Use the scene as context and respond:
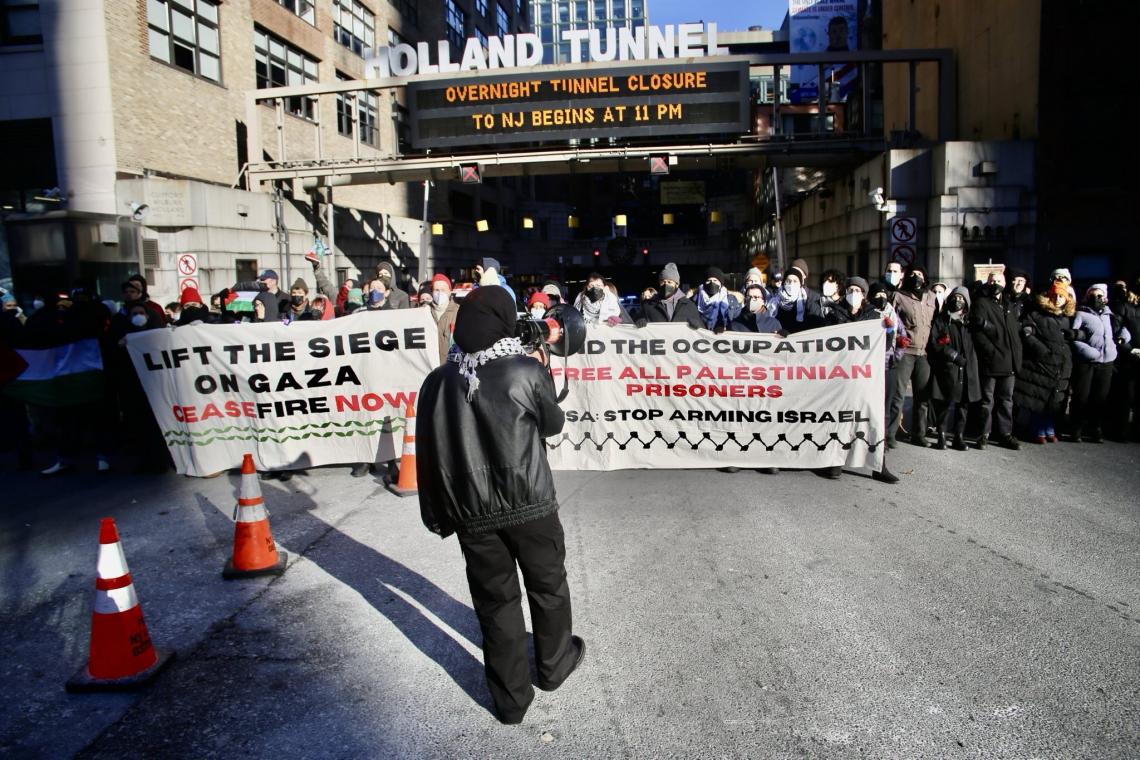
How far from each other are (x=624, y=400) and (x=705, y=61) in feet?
44.6

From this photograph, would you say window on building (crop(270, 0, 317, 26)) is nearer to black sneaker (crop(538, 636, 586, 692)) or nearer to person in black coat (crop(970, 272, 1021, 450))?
person in black coat (crop(970, 272, 1021, 450))

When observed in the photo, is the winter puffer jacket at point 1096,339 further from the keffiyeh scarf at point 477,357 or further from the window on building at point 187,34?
the window on building at point 187,34

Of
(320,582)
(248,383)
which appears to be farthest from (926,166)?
(320,582)

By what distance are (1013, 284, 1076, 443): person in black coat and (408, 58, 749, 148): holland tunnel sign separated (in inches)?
432

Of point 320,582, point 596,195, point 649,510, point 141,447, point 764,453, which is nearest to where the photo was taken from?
point 320,582

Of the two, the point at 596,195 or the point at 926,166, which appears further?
the point at 596,195

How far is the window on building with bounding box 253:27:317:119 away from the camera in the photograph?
24938 millimetres

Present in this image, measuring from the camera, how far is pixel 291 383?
7793 millimetres

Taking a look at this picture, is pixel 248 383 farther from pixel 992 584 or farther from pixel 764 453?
pixel 992 584

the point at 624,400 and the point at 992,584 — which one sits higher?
the point at 624,400

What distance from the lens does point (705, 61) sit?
18.3 meters

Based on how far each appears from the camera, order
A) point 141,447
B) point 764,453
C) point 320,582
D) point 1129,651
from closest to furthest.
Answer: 1. point 1129,651
2. point 320,582
3. point 764,453
4. point 141,447

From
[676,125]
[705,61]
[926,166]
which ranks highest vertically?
[705,61]

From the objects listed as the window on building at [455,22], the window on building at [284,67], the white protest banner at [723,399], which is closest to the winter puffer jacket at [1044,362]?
the white protest banner at [723,399]
